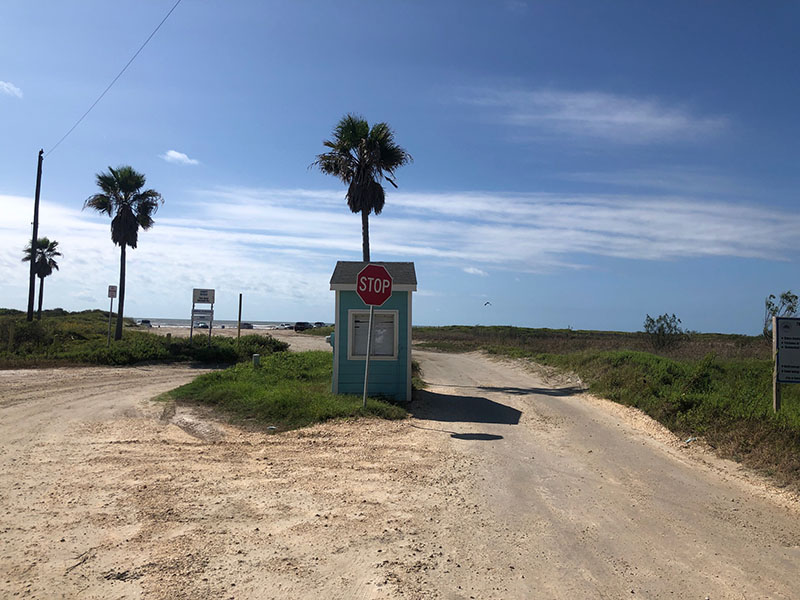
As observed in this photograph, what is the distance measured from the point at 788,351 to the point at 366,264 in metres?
8.50

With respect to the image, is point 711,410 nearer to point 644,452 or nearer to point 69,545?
point 644,452

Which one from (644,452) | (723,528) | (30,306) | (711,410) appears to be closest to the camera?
(723,528)

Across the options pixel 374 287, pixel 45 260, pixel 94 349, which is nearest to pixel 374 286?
pixel 374 287

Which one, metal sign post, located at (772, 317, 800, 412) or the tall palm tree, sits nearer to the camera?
metal sign post, located at (772, 317, 800, 412)

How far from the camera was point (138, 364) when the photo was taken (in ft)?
82.4

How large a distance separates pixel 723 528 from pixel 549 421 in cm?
603

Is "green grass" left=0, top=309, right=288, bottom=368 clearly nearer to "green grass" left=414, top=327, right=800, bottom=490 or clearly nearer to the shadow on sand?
the shadow on sand

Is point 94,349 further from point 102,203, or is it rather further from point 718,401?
point 718,401

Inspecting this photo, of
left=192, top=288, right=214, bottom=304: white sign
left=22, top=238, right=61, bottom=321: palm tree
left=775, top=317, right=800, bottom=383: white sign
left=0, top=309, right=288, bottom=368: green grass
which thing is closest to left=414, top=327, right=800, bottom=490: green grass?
left=775, top=317, right=800, bottom=383: white sign

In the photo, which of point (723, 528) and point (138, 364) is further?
point (138, 364)

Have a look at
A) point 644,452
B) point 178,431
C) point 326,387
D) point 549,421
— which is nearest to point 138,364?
point 326,387

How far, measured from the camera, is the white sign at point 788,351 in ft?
34.2

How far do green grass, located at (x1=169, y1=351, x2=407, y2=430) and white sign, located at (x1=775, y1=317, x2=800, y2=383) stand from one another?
666 centimetres

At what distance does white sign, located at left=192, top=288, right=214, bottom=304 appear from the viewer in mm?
28531
